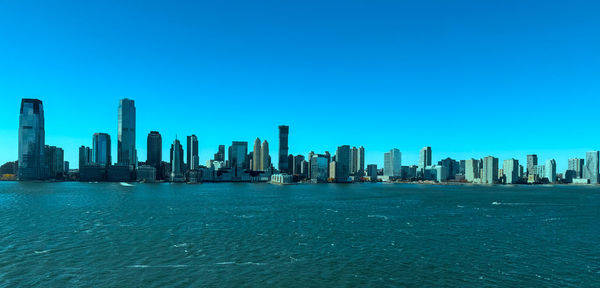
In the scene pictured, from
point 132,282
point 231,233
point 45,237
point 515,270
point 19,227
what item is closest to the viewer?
point 132,282

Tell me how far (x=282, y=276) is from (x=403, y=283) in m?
17.1

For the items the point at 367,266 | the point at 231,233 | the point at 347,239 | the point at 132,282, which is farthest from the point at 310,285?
the point at 231,233

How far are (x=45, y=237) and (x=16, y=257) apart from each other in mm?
17815

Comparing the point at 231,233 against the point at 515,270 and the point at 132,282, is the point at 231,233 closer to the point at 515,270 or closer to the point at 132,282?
the point at 132,282

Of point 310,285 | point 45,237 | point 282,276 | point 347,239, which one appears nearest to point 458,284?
point 310,285

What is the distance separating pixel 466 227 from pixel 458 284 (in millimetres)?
50542

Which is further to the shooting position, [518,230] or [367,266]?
[518,230]

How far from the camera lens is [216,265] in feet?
171

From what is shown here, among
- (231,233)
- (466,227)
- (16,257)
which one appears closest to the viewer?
(16,257)

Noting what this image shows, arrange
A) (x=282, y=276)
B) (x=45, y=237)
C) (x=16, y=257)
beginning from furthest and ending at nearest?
(x=45, y=237) < (x=16, y=257) < (x=282, y=276)

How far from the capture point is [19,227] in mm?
82875

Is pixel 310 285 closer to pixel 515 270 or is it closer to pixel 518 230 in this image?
pixel 515 270

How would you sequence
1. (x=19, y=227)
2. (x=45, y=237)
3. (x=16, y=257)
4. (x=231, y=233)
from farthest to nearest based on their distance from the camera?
(x=19, y=227) < (x=231, y=233) < (x=45, y=237) < (x=16, y=257)

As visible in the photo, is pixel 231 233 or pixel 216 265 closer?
pixel 216 265
